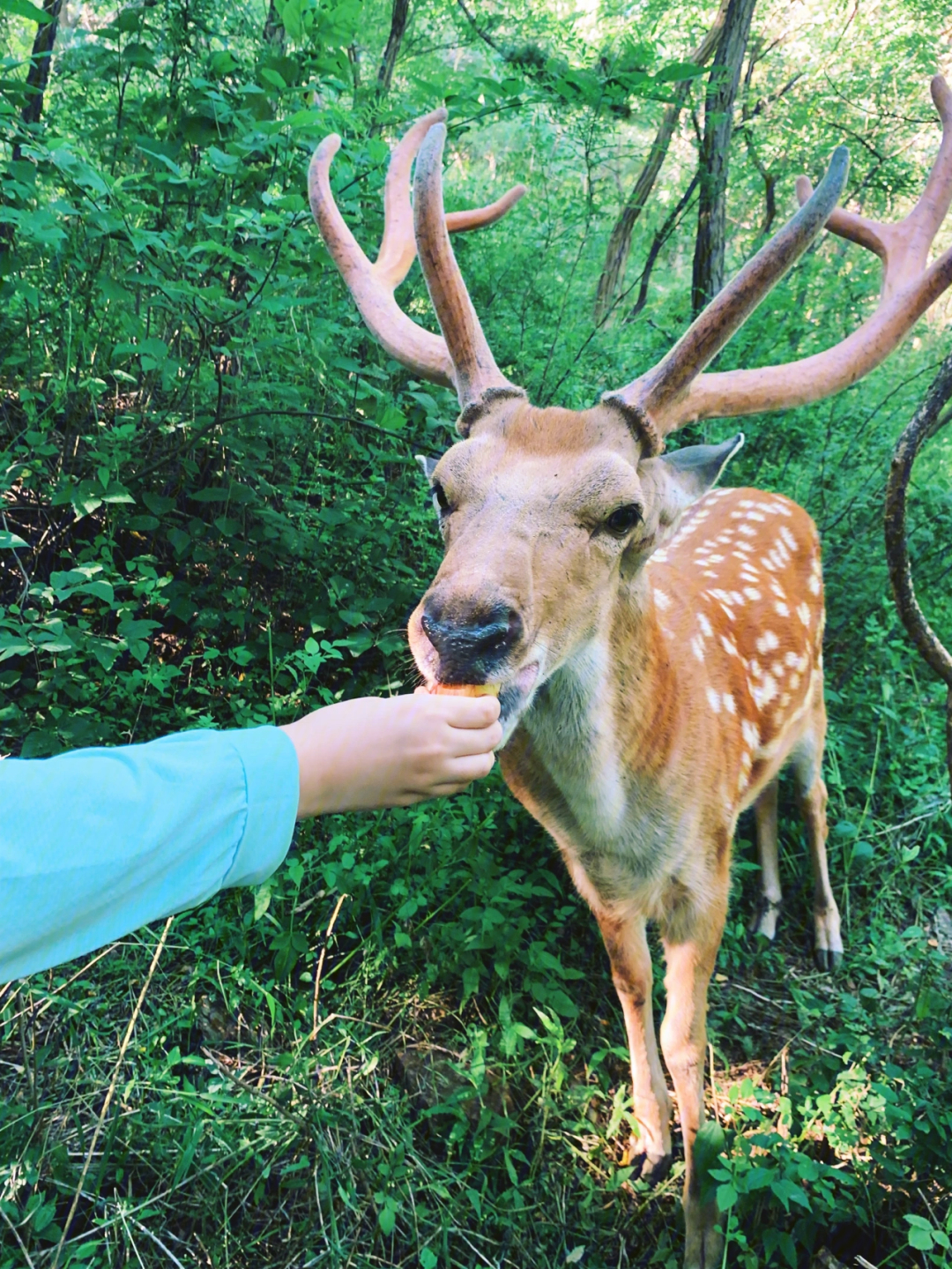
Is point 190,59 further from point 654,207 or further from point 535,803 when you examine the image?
point 654,207

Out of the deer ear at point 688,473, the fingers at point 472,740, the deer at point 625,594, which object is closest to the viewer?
the fingers at point 472,740

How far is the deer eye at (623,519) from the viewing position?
218cm

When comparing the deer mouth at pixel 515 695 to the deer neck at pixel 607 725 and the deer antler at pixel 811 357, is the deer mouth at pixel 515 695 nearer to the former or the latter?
the deer neck at pixel 607 725

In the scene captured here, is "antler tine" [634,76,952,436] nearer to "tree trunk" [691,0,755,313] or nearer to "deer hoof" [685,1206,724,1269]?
"deer hoof" [685,1206,724,1269]

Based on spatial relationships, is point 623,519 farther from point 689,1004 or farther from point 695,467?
point 689,1004

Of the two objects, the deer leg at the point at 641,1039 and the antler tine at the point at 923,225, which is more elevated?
the antler tine at the point at 923,225

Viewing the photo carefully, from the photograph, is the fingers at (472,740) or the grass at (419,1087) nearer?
the fingers at (472,740)

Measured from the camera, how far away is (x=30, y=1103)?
A: 2.38 meters

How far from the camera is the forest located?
2.34 meters

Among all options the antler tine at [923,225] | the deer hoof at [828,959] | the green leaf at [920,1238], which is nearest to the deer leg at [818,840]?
the deer hoof at [828,959]

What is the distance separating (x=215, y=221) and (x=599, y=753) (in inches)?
86.3

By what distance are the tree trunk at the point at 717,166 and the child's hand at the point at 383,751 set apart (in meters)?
5.48

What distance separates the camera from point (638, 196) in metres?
7.00

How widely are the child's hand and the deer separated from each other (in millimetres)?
339
